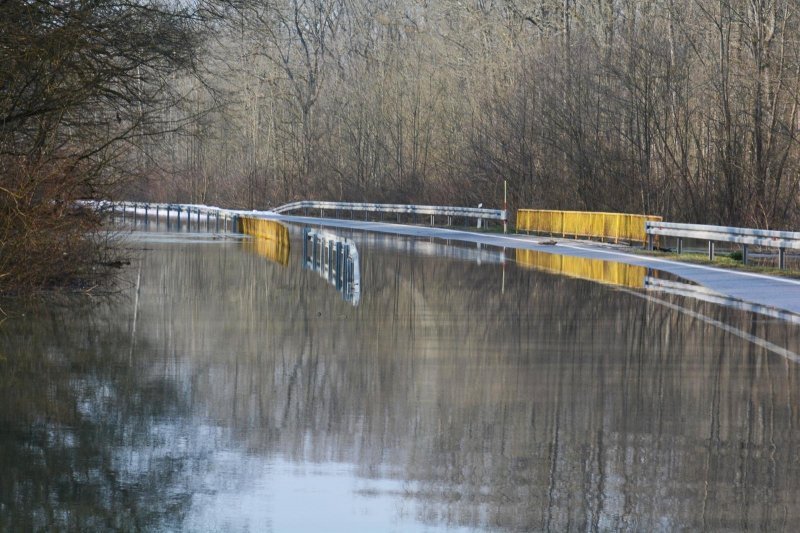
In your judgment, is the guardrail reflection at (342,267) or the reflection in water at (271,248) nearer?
the guardrail reflection at (342,267)

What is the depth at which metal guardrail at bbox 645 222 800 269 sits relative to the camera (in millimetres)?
30359

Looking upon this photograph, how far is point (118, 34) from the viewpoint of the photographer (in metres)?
20.4

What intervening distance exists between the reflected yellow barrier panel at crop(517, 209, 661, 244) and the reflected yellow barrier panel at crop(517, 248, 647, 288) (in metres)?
4.50

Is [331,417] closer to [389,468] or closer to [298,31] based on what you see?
[389,468]

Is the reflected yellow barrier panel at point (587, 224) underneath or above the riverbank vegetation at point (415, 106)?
underneath

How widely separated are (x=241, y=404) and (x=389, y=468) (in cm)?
286

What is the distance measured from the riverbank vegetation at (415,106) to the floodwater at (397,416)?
135 inches

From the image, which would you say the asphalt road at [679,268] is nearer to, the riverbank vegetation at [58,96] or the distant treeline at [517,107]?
the distant treeline at [517,107]

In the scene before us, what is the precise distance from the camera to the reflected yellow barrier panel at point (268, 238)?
36.4 meters

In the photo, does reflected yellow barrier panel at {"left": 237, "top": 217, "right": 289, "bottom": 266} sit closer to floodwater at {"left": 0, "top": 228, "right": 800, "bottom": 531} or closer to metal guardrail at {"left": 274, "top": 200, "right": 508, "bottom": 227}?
metal guardrail at {"left": 274, "top": 200, "right": 508, "bottom": 227}

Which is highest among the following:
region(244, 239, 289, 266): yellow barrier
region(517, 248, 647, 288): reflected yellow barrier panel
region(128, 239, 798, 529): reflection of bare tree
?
region(517, 248, 647, 288): reflected yellow barrier panel

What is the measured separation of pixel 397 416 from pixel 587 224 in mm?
34427

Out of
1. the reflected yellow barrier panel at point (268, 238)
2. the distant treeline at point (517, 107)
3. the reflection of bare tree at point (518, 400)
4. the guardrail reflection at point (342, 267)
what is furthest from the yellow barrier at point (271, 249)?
the reflection of bare tree at point (518, 400)

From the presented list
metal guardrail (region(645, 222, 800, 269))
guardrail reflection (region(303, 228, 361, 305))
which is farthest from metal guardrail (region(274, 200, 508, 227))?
guardrail reflection (region(303, 228, 361, 305))
